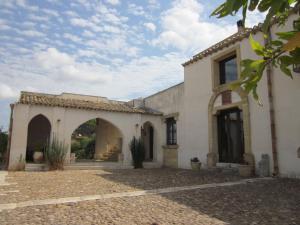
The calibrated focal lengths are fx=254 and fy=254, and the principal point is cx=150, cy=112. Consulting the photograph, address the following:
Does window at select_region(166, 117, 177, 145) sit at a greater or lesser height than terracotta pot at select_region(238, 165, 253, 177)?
greater

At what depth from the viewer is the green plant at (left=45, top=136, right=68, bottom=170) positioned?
1159 centimetres

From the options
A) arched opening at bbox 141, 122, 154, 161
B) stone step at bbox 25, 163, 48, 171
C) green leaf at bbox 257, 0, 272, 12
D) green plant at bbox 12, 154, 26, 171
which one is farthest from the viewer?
arched opening at bbox 141, 122, 154, 161

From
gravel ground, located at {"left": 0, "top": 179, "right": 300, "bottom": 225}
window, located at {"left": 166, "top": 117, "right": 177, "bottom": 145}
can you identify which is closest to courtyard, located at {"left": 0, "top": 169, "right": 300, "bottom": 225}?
gravel ground, located at {"left": 0, "top": 179, "right": 300, "bottom": 225}

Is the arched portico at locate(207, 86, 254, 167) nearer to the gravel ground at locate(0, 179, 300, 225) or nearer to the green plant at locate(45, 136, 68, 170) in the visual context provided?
the gravel ground at locate(0, 179, 300, 225)

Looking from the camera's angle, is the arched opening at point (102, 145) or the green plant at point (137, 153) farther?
the arched opening at point (102, 145)

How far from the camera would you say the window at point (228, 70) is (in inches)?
423

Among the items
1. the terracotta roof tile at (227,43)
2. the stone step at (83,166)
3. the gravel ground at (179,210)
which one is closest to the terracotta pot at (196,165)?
the stone step at (83,166)

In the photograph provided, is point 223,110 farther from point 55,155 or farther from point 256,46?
point 256,46

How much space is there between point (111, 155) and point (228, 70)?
9.55 metres

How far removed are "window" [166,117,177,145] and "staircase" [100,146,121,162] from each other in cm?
367

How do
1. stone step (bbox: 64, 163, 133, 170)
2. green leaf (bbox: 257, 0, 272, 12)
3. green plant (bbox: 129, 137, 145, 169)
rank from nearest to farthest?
Answer: 1. green leaf (bbox: 257, 0, 272, 12)
2. stone step (bbox: 64, 163, 133, 170)
3. green plant (bbox: 129, 137, 145, 169)

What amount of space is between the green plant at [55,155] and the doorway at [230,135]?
7230 mm

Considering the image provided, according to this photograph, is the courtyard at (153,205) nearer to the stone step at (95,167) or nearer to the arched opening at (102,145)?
the stone step at (95,167)

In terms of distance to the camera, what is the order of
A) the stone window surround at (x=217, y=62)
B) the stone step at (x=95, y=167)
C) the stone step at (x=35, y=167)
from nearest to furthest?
the stone window surround at (x=217, y=62)
the stone step at (x=35, y=167)
the stone step at (x=95, y=167)
